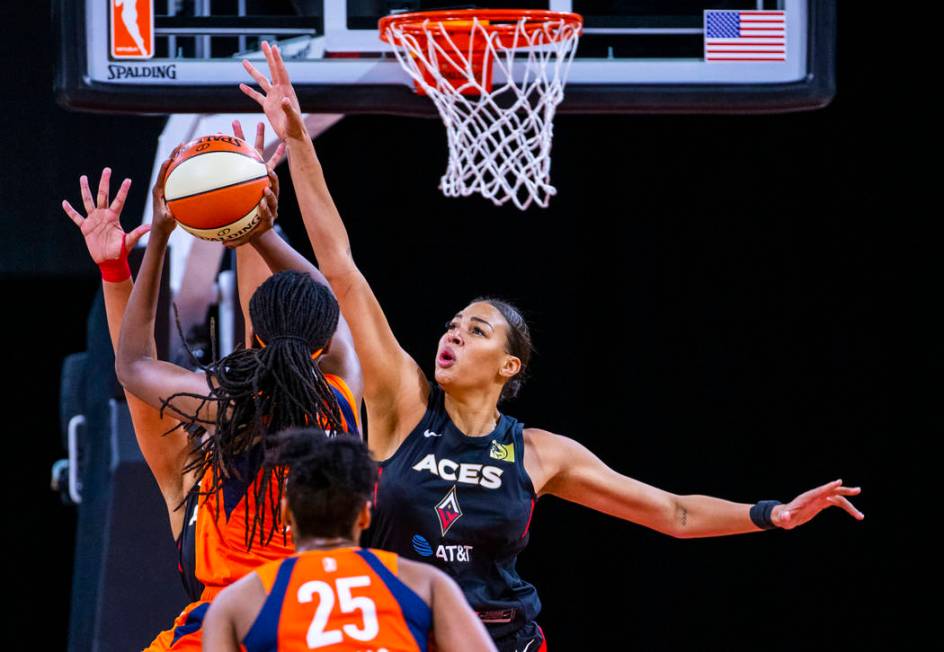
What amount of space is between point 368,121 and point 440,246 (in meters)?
0.77

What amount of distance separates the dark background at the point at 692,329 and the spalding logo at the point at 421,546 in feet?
11.6

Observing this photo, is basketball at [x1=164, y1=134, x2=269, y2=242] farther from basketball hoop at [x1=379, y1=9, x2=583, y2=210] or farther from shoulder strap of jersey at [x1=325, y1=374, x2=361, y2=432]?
basketball hoop at [x1=379, y1=9, x2=583, y2=210]

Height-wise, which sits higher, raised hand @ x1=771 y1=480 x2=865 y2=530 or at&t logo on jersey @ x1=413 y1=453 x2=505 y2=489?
at&t logo on jersey @ x1=413 y1=453 x2=505 y2=489

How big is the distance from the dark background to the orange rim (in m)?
2.65

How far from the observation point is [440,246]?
758cm

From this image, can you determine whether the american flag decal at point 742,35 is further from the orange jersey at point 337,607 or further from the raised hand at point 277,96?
the orange jersey at point 337,607

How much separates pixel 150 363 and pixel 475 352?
3.60ft

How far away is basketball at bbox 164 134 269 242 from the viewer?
365cm

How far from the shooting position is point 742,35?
509 cm

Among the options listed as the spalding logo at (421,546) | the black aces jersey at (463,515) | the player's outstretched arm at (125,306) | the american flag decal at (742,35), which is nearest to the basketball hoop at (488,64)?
the american flag decal at (742,35)

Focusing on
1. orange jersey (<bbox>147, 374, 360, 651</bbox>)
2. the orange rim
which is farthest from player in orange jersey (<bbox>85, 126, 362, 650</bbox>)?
the orange rim

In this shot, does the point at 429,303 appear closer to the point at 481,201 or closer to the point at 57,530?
the point at 481,201

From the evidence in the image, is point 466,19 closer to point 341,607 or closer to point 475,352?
point 475,352

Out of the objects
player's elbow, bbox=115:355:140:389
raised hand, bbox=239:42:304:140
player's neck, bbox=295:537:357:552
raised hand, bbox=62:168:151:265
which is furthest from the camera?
raised hand, bbox=239:42:304:140
